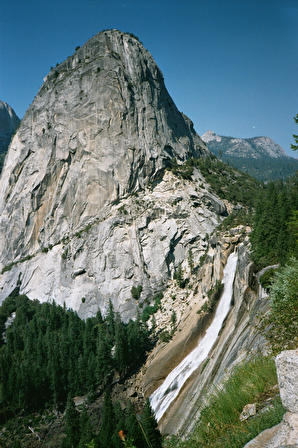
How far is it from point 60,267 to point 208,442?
3240 inches

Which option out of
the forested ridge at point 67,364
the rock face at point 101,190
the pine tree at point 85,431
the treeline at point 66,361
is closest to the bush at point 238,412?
the pine tree at point 85,431

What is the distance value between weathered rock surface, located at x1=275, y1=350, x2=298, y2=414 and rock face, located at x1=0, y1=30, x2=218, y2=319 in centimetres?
6405

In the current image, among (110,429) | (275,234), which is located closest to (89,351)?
(110,429)

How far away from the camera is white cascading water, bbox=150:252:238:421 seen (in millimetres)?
35250

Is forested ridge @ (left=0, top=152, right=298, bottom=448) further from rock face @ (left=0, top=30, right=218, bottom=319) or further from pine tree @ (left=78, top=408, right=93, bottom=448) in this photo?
rock face @ (left=0, top=30, right=218, bottom=319)

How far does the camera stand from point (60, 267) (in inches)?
3290

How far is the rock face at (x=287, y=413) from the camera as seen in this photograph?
398 cm

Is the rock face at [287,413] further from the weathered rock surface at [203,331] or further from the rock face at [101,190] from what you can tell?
the rock face at [101,190]

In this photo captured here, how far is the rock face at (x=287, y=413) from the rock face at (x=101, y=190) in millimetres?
64109

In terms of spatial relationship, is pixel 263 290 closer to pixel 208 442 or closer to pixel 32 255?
pixel 208 442

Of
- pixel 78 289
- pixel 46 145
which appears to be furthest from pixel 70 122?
pixel 78 289

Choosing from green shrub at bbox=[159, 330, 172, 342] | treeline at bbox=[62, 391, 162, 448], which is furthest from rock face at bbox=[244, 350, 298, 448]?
green shrub at bbox=[159, 330, 172, 342]

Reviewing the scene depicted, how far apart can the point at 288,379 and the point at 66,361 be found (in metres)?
56.2

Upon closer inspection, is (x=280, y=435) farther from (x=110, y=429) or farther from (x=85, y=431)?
(x=85, y=431)
